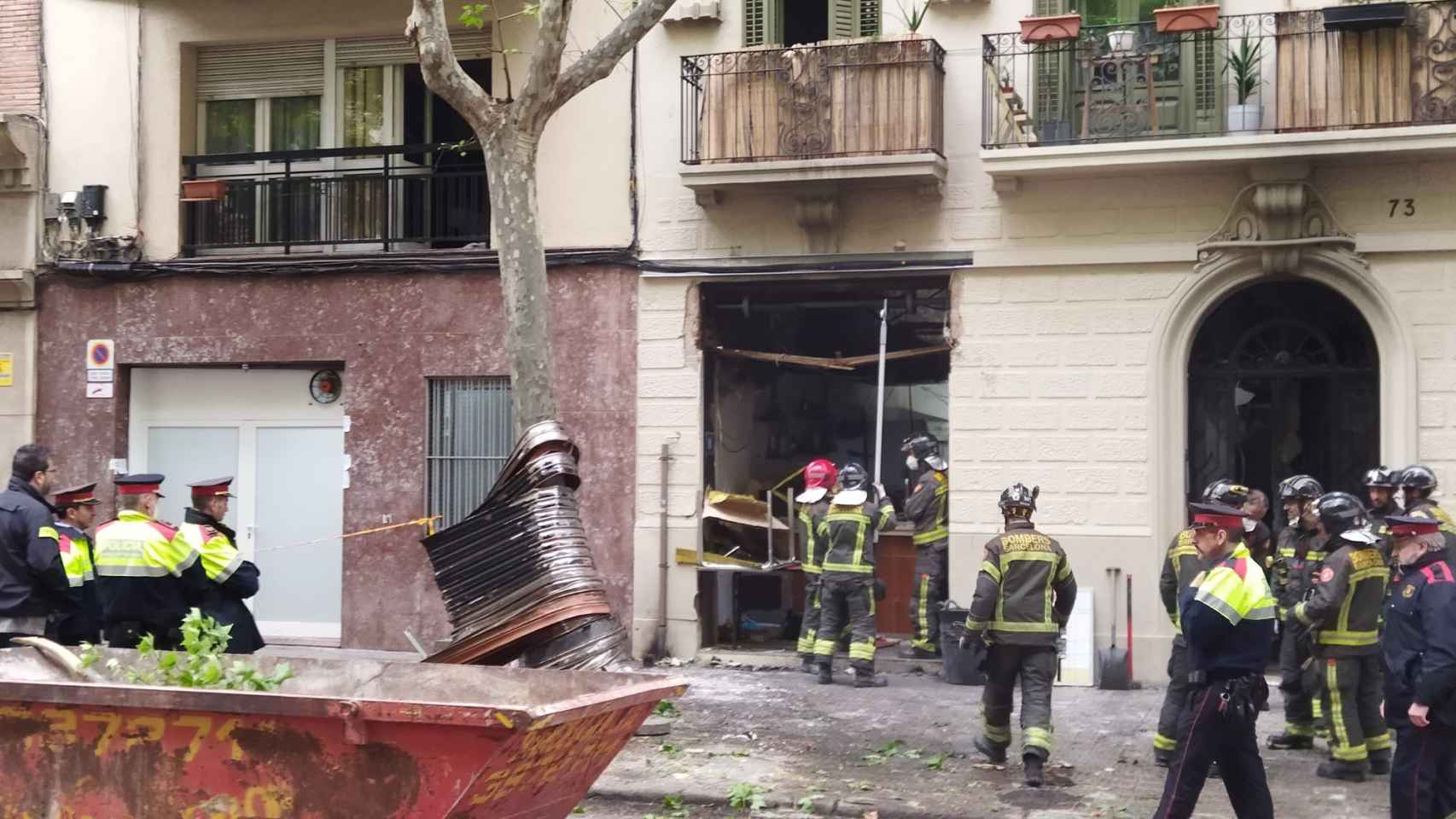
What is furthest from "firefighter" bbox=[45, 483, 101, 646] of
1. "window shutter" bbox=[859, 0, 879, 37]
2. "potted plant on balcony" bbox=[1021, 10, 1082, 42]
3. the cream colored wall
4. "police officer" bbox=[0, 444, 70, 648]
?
"potted plant on balcony" bbox=[1021, 10, 1082, 42]

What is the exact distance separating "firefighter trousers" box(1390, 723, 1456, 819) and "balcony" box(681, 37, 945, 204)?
23.5 feet

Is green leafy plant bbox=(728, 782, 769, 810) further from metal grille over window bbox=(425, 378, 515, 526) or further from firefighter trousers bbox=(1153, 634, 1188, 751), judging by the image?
metal grille over window bbox=(425, 378, 515, 526)

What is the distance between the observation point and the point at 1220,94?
44.1 ft

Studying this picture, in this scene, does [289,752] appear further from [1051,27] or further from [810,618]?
[1051,27]

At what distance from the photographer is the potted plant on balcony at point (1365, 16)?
12453 millimetres

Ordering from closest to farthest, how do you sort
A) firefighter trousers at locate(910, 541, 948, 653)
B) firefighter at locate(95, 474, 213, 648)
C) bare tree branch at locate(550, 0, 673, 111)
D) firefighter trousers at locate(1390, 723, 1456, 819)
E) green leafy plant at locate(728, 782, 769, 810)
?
firefighter trousers at locate(1390, 723, 1456, 819)
green leafy plant at locate(728, 782, 769, 810)
firefighter at locate(95, 474, 213, 648)
bare tree branch at locate(550, 0, 673, 111)
firefighter trousers at locate(910, 541, 948, 653)

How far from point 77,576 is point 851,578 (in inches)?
241

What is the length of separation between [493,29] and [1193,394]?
7.55 m

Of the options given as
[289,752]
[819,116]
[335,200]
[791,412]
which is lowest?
[289,752]

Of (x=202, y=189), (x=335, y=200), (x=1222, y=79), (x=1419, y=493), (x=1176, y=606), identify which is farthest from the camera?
(x=335, y=200)

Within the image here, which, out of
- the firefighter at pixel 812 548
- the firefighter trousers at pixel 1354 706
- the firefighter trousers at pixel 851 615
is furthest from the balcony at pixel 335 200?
the firefighter trousers at pixel 1354 706

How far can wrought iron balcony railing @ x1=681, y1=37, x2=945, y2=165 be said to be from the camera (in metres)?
13.7

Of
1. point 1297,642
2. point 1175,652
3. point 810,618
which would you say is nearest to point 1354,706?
point 1297,642

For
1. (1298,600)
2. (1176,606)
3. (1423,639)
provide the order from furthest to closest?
1. (1298,600)
2. (1176,606)
3. (1423,639)
